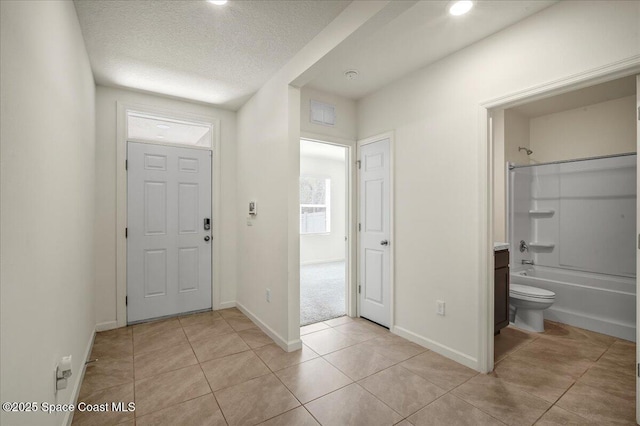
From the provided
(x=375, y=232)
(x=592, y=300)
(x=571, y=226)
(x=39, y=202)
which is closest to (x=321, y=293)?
(x=375, y=232)

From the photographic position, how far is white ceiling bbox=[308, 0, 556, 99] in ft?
6.57

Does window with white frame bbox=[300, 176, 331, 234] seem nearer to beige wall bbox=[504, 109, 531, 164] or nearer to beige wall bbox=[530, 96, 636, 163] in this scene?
beige wall bbox=[504, 109, 531, 164]

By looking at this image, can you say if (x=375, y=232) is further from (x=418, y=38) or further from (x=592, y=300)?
(x=592, y=300)

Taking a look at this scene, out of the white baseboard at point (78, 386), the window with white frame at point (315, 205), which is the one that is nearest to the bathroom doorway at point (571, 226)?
the white baseboard at point (78, 386)

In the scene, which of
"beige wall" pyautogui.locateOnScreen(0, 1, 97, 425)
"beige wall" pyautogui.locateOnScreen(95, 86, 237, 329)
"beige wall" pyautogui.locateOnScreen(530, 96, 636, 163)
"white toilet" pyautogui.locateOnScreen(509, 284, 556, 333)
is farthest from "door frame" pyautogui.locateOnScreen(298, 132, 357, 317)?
"beige wall" pyautogui.locateOnScreen(530, 96, 636, 163)

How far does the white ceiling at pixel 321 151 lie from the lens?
20.6 feet

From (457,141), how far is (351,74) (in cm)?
122

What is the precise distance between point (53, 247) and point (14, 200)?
0.61 m

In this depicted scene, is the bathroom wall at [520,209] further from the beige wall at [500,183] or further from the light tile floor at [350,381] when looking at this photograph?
the light tile floor at [350,381]

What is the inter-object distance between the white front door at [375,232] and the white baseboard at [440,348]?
0.25 metres

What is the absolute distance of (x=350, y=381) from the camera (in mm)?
2225

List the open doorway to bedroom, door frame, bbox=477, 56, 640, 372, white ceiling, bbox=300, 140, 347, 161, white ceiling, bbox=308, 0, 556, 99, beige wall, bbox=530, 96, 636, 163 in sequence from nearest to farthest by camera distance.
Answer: white ceiling, bbox=308, 0, 556, 99 → door frame, bbox=477, 56, 640, 372 → beige wall, bbox=530, 96, 636, 163 → white ceiling, bbox=300, 140, 347, 161 → the open doorway to bedroom

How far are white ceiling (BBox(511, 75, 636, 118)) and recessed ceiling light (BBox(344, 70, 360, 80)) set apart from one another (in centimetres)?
204

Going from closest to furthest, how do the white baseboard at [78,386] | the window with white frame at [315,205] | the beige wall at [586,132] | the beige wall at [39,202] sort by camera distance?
the beige wall at [39,202]
the white baseboard at [78,386]
the beige wall at [586,132]
the window with white frame at [315,205]
